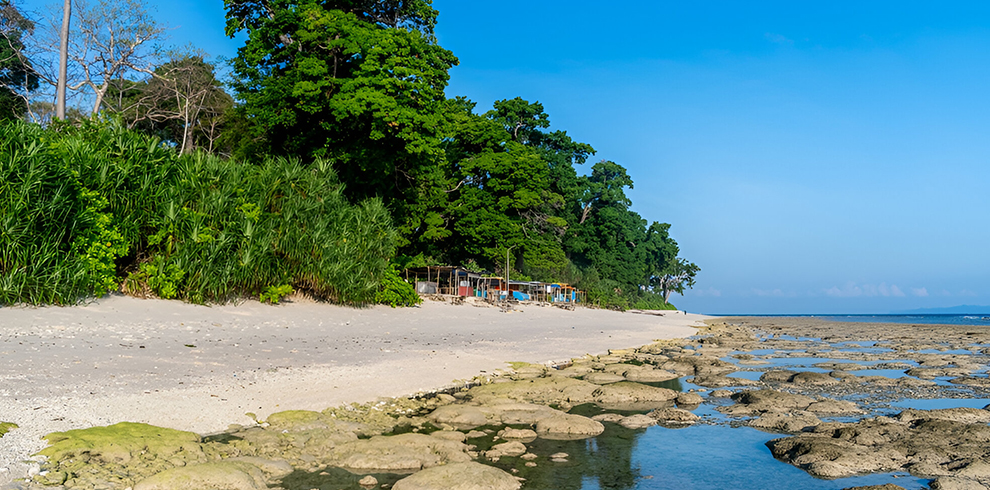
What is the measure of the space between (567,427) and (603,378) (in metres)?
3.97

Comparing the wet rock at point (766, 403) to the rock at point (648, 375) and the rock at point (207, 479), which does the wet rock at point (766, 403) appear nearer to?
the rock at point (648, 375)

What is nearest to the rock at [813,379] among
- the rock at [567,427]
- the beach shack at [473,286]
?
the rock at [567,427]

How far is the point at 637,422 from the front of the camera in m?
6.98

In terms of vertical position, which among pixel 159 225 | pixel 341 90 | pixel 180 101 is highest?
pixel 180 101

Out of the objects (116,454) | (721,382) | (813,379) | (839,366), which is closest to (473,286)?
(839,366)

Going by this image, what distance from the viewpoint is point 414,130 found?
22750 millimetres

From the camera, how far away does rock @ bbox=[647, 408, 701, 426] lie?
23.2 feet

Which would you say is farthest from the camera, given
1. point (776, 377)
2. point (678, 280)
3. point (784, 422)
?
point (678, 280)

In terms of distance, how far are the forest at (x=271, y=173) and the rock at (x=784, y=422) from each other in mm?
11814

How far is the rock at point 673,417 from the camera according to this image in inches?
279

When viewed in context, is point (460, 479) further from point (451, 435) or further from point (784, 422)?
point (784, 422)

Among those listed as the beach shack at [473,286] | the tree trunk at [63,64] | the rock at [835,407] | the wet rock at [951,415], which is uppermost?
the tree trunk at [63,64]

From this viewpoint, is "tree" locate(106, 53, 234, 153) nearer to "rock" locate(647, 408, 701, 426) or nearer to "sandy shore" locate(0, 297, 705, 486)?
"sandy shore" locate(0, 297, 705, 486)

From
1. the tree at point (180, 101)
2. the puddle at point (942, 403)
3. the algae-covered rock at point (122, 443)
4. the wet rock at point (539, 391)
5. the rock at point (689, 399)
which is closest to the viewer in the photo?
the algae-covered rock at point (122, 443)
